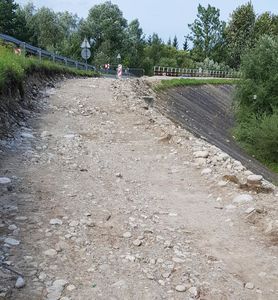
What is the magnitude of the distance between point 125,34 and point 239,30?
28957 millimetres

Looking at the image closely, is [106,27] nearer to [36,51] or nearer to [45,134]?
[36,51]

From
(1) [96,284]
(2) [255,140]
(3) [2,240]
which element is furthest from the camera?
(2) [255,140]

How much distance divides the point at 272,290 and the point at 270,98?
26.0 metres

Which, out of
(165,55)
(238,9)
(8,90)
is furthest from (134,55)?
(8,90)

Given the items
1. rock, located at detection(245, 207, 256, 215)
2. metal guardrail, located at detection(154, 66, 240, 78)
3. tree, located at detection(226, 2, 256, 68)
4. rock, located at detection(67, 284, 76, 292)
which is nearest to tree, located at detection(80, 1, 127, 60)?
metal guardrail, located at detection(154, 66, 240, 78)

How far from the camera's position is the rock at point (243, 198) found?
618 centimetres

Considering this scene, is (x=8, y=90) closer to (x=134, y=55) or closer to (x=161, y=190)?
(x=161, y=190)

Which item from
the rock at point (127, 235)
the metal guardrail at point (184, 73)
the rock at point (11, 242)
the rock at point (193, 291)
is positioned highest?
the rock at point (11, 242)

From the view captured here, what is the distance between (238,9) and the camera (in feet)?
284

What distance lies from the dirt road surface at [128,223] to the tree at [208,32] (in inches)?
3307

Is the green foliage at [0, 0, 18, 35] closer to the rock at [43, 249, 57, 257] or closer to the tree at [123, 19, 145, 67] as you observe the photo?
the tree at [123, 19, 145, 67]

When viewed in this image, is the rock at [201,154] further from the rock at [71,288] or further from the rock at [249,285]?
the rock at [71,288]

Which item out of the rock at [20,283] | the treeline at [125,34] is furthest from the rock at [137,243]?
the treeline at [125,34]

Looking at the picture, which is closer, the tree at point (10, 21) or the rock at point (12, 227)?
the rock at point (12, 227)
